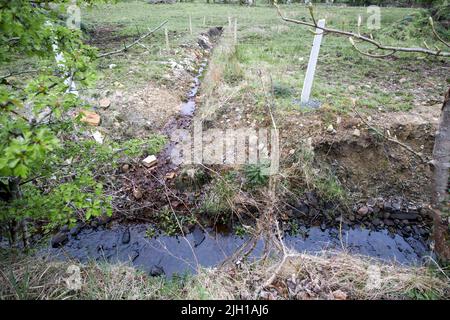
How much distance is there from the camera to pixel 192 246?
3.46 meters

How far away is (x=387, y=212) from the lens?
3762 millimetres

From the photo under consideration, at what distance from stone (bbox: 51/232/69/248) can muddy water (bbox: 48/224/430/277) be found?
63 millimetres

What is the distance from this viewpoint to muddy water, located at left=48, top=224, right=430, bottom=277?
10.6 ft

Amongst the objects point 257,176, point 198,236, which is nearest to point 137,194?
point 198,236

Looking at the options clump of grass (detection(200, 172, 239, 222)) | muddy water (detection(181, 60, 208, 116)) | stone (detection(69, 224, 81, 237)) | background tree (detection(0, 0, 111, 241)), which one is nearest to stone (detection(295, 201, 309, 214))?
clump of grass (detection(200, 172, 239, 222))

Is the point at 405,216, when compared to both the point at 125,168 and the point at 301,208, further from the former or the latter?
the point at 125,168

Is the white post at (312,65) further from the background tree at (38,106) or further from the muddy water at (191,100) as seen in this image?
the background tree at (38,106)

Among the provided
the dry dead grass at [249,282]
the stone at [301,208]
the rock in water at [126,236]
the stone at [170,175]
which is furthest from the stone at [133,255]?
the stone at [301,208]

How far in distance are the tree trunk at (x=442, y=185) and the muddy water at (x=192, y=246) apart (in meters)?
0.70

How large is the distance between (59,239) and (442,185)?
434 centimetres

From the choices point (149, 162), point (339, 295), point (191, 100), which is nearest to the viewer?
point (339, 295)
